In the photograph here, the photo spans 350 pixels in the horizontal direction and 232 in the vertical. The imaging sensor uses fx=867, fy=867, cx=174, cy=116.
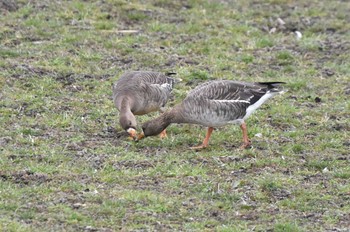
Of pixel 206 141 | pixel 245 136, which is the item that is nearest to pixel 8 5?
pixel 206 141

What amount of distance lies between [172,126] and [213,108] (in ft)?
4.81

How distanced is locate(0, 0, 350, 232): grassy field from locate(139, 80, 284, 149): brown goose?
12.0 inches

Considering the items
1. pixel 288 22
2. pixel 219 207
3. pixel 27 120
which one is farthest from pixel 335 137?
pixel 288 22

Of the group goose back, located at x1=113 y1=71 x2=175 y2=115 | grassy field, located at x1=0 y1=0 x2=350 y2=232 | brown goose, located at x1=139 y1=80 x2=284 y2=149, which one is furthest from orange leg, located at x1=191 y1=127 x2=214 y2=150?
goose back, located at x1=113 y1=71 x2=175 y2=115

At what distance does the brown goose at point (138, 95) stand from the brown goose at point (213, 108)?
314 millimetres

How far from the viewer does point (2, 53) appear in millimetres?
15289

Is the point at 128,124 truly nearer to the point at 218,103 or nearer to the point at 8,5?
the point at 218,103

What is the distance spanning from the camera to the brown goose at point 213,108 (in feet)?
37.8

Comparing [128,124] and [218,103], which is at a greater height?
[218,103]

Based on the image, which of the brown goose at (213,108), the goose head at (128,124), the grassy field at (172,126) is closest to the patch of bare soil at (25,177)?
the grassy field at (172,126)

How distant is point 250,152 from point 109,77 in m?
4.12

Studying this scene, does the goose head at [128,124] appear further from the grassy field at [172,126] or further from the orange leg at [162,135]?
the orange leg at [162,135]

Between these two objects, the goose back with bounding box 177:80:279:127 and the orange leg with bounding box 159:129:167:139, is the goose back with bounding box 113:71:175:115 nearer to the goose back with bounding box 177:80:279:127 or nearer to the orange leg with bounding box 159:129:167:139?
the orange leg with bounding box 159:129:167:139

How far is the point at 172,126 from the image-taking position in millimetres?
12828
